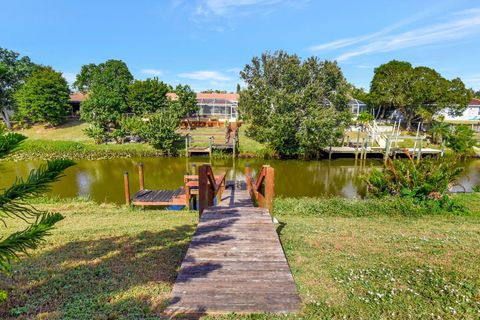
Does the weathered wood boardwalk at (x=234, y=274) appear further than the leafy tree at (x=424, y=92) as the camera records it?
No

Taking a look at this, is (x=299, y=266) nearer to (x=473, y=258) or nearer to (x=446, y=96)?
(x=473, y=258)

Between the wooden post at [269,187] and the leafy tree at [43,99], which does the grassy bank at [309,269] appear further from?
the leafy tree at [43,99]

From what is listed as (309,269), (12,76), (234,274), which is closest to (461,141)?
(309,269)

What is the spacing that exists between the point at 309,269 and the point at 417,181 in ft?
21.9

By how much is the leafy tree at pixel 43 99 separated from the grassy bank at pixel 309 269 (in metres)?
27.1

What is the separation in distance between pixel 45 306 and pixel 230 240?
91.5 inches

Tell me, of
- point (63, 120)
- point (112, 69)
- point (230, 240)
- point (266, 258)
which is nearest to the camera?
point (266, 258)

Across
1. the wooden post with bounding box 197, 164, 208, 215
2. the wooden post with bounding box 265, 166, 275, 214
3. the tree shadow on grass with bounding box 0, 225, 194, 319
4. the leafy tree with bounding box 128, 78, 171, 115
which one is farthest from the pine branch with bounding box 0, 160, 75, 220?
the leafy tree with bounding box 128, 78, 171, 115

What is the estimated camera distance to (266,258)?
359 cm

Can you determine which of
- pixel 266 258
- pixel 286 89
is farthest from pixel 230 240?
pixel 286 89

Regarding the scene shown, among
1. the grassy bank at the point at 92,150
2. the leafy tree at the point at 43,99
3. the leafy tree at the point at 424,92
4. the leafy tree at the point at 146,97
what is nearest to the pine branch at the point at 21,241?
the grassy bank at the point at 92,150

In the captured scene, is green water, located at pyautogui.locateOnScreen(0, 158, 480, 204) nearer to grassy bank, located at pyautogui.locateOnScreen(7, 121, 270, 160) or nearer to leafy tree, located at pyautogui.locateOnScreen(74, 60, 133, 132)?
grassy bank, located at pyautogui.locateOnScreen(7, 121, 270, 160)

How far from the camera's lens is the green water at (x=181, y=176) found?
13.5 meters

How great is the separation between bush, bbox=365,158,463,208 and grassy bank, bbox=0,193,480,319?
4.79 feet
